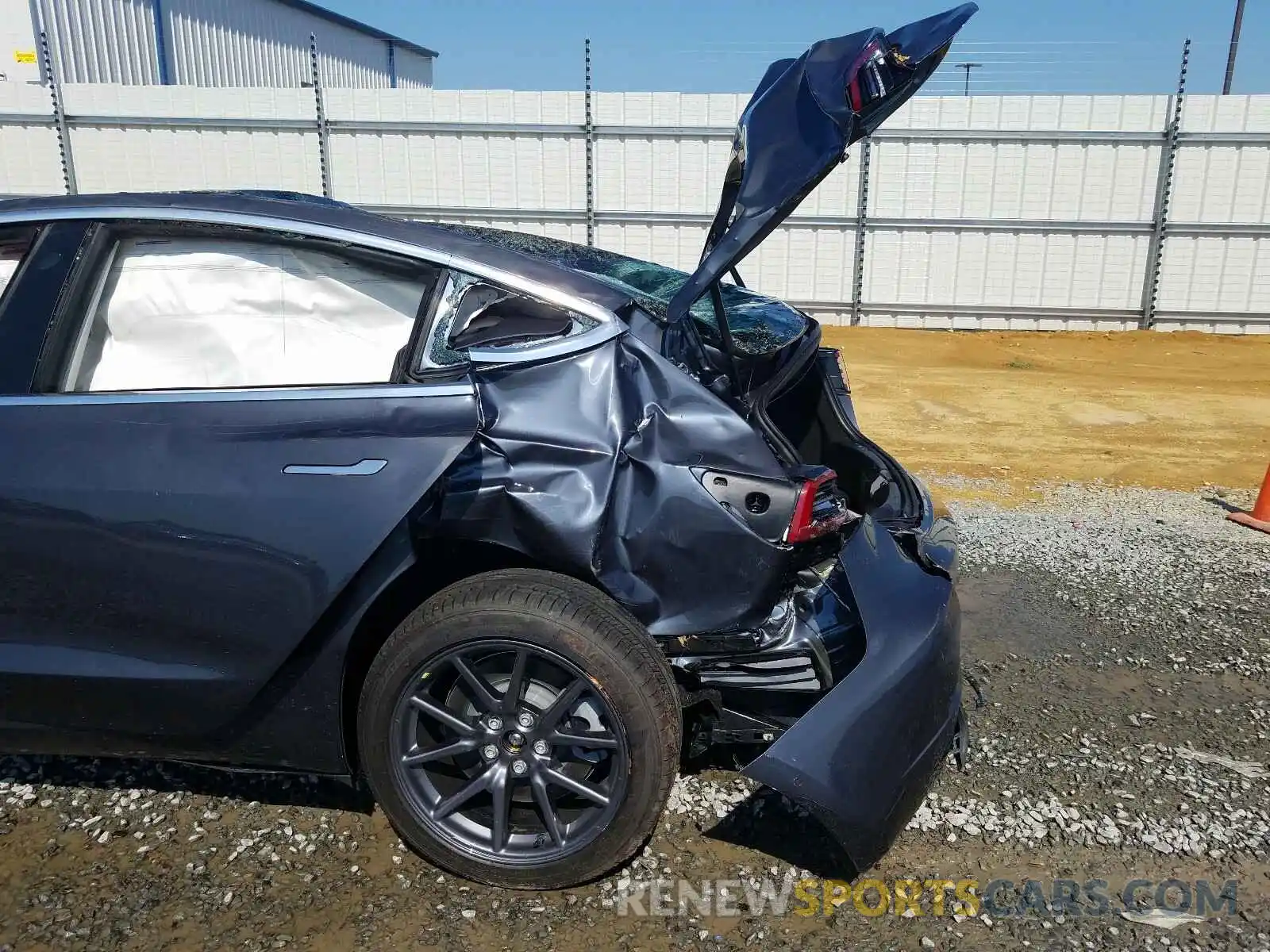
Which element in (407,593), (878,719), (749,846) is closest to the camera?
(878,719)

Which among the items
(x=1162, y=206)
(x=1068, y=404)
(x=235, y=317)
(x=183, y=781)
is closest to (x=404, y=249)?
(x=235, y=317)

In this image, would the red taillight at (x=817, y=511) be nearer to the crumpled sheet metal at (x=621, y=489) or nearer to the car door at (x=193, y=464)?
the crumpled sheet metal at (x=621, y=489)

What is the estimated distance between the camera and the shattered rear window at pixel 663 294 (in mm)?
2846

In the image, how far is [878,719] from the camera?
2352 millimetres

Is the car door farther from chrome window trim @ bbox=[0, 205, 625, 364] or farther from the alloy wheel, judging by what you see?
the alloy wheel

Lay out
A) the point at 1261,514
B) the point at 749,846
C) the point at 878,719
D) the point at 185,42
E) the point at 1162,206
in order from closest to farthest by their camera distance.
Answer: the point at 878,719 → the point at 749,846 → the point at 1261,514 → the point at 1162,206 → the point at 185,42

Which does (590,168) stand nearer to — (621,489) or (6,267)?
(6,267)

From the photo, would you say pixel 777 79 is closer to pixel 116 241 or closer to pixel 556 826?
pixel 116 241

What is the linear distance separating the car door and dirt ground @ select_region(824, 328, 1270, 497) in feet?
17.1

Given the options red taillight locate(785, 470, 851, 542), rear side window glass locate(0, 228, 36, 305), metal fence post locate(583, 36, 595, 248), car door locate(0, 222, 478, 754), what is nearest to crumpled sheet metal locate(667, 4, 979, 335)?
red taillight locate(785, 470, 851, 542)

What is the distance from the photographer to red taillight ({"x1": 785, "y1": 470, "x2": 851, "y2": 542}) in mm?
2379

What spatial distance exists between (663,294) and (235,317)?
1.21m

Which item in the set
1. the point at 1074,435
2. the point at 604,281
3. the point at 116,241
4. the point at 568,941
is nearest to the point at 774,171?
the point at 604,281

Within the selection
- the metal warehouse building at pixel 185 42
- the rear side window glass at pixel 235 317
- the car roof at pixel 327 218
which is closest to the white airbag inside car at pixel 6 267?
the car roof at pixel 327 218
